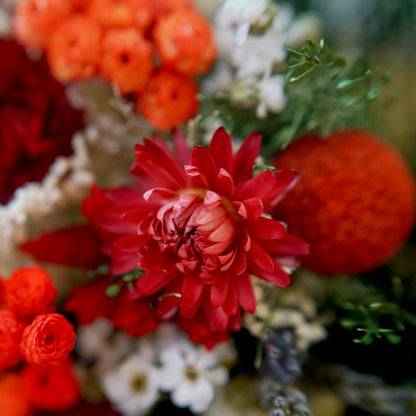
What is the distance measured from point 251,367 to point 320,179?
0.28 metres

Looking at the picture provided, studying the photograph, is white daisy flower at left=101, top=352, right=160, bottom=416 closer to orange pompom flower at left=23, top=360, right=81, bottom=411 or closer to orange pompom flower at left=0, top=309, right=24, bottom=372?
orange pompom flower at left=23, top=360, right=81, bottom=411

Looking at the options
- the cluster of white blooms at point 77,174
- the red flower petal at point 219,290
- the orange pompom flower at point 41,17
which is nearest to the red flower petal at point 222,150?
the red flower petal at point 219,290

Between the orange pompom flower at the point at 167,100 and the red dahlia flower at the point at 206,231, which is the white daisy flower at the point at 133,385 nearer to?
the red dahlia flower at the point at 206,231

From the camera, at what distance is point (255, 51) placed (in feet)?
1.81

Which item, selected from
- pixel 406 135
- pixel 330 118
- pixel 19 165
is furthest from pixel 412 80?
pixel 19 165

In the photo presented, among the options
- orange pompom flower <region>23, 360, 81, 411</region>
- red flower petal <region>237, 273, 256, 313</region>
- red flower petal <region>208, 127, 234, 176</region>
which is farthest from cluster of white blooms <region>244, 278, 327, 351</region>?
orange pompom flower <region>23, 360, 81, 411</region>

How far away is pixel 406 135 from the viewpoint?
30.9 inches

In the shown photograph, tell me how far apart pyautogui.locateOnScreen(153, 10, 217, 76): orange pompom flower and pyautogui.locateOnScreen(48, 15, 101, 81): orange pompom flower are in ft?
0.28

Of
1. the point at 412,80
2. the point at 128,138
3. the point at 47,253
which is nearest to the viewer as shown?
the point at 47,253

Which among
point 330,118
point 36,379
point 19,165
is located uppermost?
point 330,118

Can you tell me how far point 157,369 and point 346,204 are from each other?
13.5 inches

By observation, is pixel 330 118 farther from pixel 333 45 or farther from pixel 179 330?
pixel 179 330

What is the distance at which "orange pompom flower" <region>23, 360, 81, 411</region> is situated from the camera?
55 centimetres

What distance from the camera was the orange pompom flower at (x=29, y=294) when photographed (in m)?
0.44
